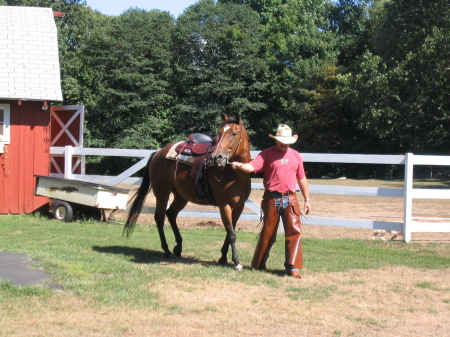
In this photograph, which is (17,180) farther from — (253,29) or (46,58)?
(253,29)

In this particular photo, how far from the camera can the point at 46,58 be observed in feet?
50.0

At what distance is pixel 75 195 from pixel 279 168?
21.5ft

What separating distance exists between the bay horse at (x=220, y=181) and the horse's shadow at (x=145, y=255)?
163 millimetres

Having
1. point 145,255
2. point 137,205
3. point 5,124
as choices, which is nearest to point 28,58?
point 5,124

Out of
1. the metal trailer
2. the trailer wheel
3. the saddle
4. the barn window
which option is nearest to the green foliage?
the barn window

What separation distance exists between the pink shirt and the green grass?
1164 mm

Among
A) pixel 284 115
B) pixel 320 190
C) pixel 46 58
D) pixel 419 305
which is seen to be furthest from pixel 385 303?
pixel 284 115

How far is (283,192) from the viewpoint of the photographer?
747cm

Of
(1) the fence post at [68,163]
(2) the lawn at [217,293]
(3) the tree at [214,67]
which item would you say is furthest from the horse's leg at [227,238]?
(3) the tree at [214,67]

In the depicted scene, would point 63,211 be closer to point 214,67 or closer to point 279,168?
point 279,168

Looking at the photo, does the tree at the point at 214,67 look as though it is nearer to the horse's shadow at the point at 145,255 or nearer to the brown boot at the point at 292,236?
the horse's shadow at the point at 145,255

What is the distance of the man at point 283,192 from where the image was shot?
7.43 m

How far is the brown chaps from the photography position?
7445 mm

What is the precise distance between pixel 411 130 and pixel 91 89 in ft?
72.3
